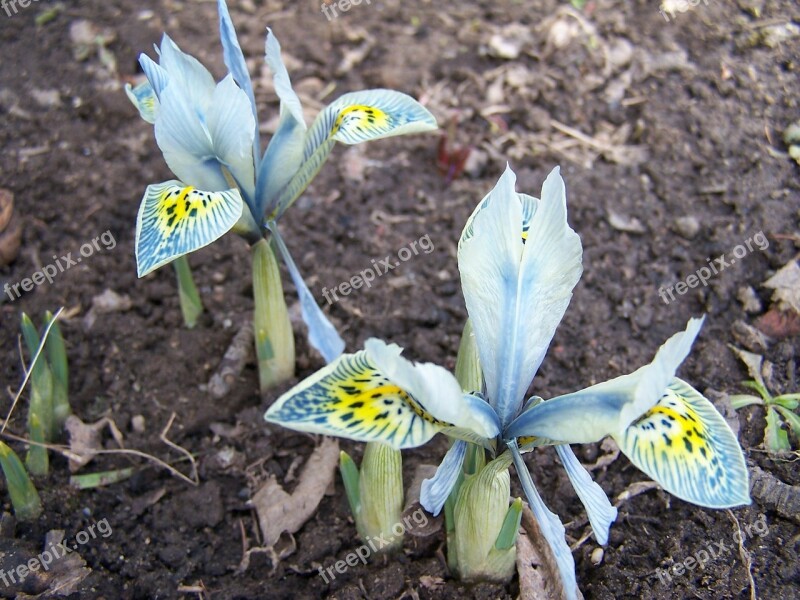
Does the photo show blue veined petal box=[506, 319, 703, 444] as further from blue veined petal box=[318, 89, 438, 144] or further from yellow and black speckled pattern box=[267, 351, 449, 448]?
blue veined petal box=[318, 89, 438, 144]

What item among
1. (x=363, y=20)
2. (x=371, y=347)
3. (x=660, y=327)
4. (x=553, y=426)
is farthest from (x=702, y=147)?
(x=371, y=347)

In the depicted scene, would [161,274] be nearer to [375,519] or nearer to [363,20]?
[375,519]

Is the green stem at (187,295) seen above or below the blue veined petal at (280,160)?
below

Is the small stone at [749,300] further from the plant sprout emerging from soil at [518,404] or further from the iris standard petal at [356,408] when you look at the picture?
the iris standard petal at [356,408]

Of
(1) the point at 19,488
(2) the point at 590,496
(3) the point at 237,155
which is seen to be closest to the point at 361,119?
(3) the point at 237,155

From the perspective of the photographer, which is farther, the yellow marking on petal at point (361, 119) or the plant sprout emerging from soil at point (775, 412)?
the plant sprout emerging from soil at point (775, 412)

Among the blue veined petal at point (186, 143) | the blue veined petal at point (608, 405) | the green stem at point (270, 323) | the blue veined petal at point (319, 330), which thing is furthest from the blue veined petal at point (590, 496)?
the blue veined petal at point (186, 143)

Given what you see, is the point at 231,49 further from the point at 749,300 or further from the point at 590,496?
the point at 749,300
